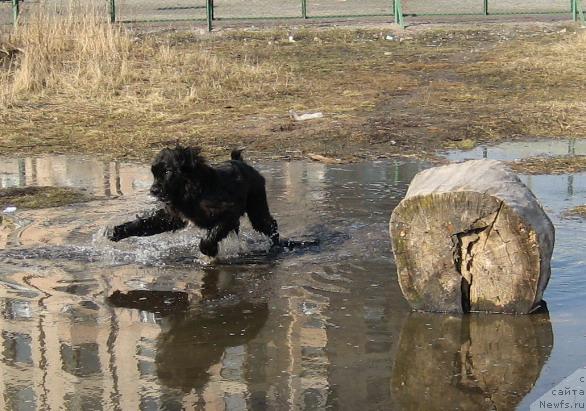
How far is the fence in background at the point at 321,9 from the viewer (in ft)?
96.4

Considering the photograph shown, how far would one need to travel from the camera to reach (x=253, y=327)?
6.93 m

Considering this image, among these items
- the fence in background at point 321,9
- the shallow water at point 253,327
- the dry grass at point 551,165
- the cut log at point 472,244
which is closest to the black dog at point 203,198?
the shallow water at point 253,327

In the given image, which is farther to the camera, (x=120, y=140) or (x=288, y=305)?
(x=120, y=140)

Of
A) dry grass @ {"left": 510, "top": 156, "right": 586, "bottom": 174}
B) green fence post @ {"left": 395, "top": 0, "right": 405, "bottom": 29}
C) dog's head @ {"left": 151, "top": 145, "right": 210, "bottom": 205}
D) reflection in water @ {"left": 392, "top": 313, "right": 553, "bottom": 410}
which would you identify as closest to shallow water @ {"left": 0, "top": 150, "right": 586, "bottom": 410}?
reflection in water @ {"left": 392, "top": 313, "right": 553, "bottom": 410}

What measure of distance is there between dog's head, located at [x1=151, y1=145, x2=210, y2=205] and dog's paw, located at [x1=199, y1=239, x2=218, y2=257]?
38 centimetres

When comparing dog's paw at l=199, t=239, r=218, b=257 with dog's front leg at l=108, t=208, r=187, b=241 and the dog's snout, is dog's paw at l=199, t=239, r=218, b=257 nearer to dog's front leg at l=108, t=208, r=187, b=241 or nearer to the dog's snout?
dog's front leg at l=108, t=208, r=187, b=241

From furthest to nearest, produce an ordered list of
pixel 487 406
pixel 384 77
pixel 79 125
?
pixel 384 77, pixel 79 125, pixel 487 406

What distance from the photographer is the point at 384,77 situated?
18734mm

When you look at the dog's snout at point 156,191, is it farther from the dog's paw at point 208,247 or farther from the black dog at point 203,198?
the dog's paw at point 208,247

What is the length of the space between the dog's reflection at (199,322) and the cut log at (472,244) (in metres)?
1.09

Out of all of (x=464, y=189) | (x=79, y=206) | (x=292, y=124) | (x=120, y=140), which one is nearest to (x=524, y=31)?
(x=292, y=124)

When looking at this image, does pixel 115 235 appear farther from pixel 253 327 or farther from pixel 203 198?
pixel 253 327

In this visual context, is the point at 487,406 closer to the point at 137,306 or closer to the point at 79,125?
the point at 137,306

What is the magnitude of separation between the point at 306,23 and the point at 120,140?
15481 millimetres
